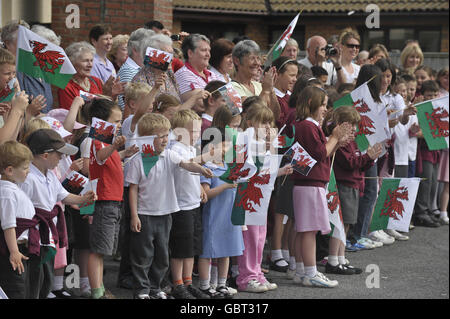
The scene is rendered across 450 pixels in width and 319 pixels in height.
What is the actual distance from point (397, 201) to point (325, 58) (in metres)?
2.56

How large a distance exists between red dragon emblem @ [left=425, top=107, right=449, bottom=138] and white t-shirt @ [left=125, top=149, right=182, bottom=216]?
338cm

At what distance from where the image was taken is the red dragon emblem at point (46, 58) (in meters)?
5.25

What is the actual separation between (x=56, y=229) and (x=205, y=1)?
64.6ft

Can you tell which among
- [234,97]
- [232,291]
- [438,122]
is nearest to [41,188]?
[234,97]

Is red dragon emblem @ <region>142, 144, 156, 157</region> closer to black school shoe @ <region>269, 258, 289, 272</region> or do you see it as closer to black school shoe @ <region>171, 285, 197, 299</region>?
black school shoe @ <region>171, 285, 197, 299</region>

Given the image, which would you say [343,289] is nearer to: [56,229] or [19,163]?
[56,229]

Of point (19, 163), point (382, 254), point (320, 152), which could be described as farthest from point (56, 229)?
point (382, 254)

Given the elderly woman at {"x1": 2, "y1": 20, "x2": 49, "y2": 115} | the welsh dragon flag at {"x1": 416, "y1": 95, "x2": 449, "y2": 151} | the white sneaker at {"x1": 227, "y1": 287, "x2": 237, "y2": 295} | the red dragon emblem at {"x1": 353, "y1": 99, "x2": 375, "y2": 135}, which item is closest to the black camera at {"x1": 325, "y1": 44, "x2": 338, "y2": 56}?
the welsh dragon flag at {"x1": 416, "y1": 95, "x2": 449, "y2": 151}

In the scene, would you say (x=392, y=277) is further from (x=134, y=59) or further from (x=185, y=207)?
(x=134, y=59)

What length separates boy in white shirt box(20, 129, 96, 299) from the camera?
4.72 metres

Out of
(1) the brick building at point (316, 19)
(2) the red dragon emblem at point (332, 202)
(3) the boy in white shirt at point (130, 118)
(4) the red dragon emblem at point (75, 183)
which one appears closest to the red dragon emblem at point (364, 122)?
(2) the red dragon emblem at point (332, 202)

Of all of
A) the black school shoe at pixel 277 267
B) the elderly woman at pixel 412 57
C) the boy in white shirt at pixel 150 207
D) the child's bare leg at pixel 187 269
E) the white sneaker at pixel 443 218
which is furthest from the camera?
the elderly woman at pixel 412 57

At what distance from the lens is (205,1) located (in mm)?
23844

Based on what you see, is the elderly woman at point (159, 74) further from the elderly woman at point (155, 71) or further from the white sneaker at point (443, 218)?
the white sneaker at point (443, 218)
